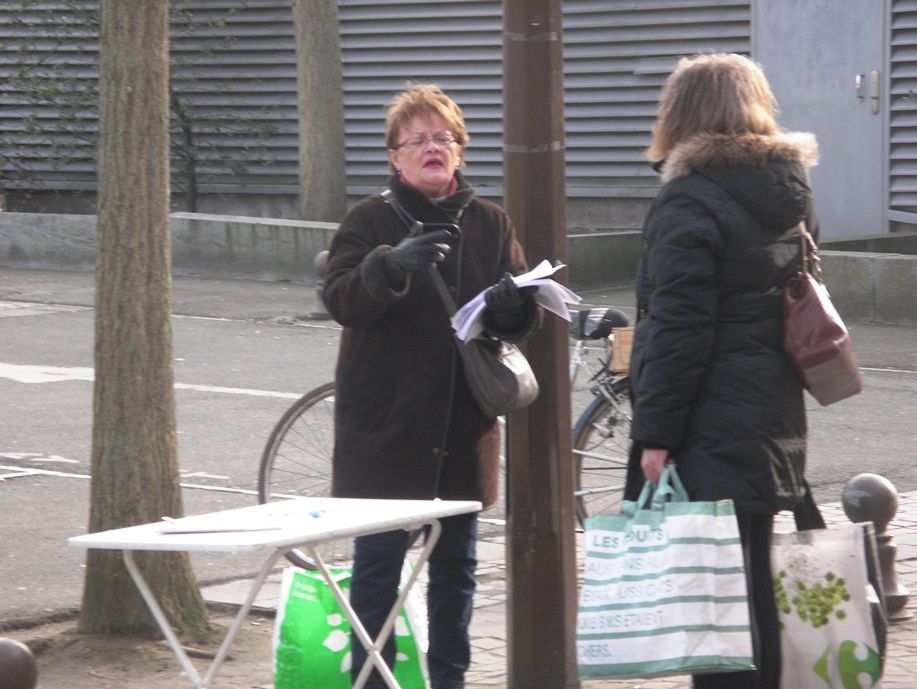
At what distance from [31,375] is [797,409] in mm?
7887

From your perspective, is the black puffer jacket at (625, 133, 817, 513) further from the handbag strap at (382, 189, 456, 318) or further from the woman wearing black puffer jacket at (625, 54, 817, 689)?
the handbag strap at (382, 189, 456, 318)

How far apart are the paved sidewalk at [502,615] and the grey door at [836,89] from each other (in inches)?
335

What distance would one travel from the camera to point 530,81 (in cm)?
479

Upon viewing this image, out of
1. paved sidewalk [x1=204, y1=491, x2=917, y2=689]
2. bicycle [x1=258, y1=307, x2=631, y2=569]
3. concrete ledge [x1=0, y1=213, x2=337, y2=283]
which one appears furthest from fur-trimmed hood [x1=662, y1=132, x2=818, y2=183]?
concrete ledge [x1=0, y1=213, x2=337, y2=283]

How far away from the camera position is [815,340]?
14.2 ft

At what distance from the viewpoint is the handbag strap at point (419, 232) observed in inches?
184

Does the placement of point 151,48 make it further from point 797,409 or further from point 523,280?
point 797,409

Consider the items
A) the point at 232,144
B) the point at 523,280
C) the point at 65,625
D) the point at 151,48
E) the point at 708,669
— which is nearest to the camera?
the point at 708,669

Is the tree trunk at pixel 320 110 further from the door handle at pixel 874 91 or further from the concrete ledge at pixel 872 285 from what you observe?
the concrete ledge at pixel 872 285

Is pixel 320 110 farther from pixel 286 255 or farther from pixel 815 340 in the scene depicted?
pixel 815 340

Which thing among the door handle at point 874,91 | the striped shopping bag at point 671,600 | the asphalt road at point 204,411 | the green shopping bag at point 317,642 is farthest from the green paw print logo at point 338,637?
the door handle at point 874,91

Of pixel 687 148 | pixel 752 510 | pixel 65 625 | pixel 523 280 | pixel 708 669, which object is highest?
pixel 687 148

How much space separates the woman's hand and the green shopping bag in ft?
3.28

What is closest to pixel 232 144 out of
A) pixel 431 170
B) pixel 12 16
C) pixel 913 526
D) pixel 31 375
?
pixel 12 16
